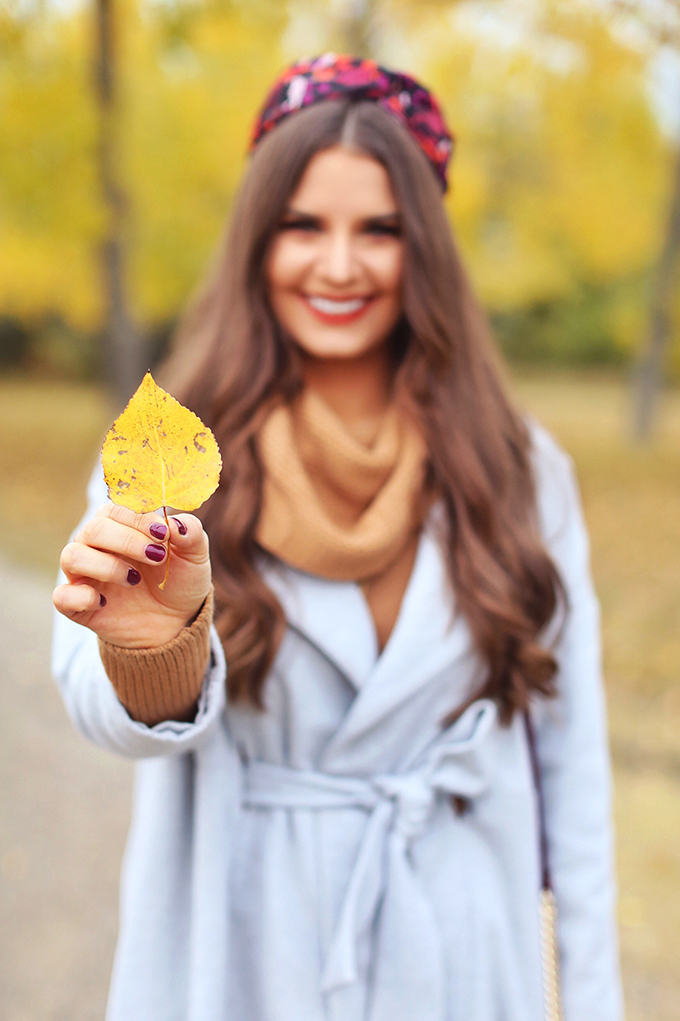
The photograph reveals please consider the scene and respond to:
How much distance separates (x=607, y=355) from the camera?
30250 millimetres

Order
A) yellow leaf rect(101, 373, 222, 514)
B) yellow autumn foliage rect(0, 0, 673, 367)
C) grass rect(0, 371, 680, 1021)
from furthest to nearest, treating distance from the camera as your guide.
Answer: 1. yellow autumn foliage rect(0, 0, 673, 367)
2. grass rect(0, 371, 680, 1021)
3. yellow leaf rect(101, 373, 222, 514)

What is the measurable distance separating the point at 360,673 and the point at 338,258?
2.42 feet

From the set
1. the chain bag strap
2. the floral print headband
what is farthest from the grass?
the floral print headband

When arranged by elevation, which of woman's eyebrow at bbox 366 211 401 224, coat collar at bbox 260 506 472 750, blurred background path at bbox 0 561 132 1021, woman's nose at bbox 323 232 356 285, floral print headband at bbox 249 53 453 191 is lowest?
blurred background path at bbox 0 561 132 1021

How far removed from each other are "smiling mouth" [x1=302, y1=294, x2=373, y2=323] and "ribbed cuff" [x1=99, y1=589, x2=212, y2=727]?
0.75 metres

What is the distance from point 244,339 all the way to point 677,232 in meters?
9.35

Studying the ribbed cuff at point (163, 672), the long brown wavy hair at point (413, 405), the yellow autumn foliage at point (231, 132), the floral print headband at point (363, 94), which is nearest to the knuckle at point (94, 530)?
the ribbed cuff at point (163, 672)

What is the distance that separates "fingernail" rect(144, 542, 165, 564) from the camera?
0.85m

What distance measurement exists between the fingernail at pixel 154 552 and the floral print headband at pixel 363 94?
105cm

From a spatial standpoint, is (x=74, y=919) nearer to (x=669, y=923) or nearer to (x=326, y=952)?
(x=326, y=952)

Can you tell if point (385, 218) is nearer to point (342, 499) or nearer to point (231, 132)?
point (342, 499)

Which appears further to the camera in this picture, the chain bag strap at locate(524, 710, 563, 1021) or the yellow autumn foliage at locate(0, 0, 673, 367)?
the yellow autumn foliage at locate(0, 0, 673, 367)

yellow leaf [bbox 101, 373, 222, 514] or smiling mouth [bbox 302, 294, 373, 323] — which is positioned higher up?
smiling mouth [bbox 302, 294, 373, 323]

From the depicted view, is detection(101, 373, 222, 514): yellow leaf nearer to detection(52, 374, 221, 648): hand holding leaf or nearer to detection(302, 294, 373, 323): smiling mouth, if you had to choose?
detection(52, 374, 221, 648): hand holding leaf
